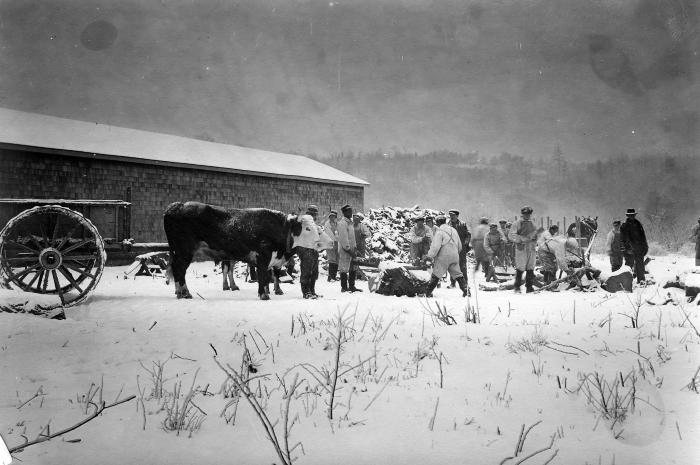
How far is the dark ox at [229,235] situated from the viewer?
7.09m

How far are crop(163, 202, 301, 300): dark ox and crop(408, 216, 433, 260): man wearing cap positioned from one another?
5.24 metres

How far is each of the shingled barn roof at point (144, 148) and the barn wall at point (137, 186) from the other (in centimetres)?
41

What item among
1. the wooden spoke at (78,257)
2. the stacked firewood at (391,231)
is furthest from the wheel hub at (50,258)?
the stacked firewood at (391,231)

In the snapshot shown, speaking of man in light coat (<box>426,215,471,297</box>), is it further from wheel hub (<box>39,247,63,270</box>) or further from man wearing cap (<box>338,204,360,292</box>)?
wheel hub (<box>39,247,63,270</box>)

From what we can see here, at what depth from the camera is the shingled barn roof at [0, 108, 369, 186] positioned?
11.6 m

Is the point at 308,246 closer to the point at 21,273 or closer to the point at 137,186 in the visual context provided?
the point at 21,273

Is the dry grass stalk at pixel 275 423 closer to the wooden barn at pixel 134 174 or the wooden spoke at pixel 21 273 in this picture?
the wooden spoke at pixel 21 273

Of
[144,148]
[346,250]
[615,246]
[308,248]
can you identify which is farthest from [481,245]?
[144,148]

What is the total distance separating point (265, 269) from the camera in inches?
285

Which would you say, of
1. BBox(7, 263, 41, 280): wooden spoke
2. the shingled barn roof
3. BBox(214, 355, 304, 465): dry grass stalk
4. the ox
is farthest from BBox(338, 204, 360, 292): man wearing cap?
the ox

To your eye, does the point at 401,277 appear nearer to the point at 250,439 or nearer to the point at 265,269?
the point at 265,269

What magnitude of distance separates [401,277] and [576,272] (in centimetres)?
370

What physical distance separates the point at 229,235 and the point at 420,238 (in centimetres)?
616

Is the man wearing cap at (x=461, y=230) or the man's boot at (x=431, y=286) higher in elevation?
the man wearing cap at (x=461, y=230)
